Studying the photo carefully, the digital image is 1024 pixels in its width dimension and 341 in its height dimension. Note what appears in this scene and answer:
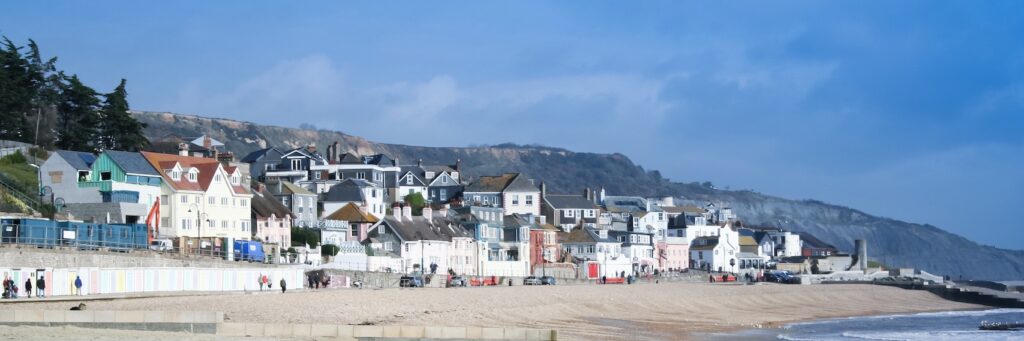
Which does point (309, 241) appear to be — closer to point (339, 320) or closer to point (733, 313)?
point (733, 313)

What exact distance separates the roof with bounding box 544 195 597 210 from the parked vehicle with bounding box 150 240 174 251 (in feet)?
193

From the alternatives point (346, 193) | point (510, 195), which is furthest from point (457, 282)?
point (510, 195)

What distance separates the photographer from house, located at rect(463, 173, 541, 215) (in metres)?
113

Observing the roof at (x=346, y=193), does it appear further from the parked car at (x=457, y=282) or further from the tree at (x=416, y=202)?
the parked car at (x=457, y=282)

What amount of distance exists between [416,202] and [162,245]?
4200 cm

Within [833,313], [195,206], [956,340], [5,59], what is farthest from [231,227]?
[956,340]

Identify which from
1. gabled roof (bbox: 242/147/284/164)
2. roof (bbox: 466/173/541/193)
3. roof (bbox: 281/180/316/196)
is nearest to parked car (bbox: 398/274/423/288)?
roof (bbox: 281/180/316/196)

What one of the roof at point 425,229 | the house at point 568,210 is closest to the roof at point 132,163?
the roof at point 425,229

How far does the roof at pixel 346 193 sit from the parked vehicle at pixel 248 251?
21.9 metres

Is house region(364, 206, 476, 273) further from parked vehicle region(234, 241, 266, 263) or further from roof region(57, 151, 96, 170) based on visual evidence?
roof region(57, 151, 96, 170)

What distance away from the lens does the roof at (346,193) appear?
8912 cm

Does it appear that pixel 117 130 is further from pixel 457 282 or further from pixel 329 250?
pixel 457 282

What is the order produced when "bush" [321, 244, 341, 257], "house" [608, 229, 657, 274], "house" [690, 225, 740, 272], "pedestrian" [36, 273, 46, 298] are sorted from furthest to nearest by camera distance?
"house" [690, 225, 740, 272]
"house" [608, 229, 657, 274]
"bush" [321, 244, 341, 257]
"pedestrian" [36, 273, 46, 298]

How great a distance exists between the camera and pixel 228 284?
53.4 m
